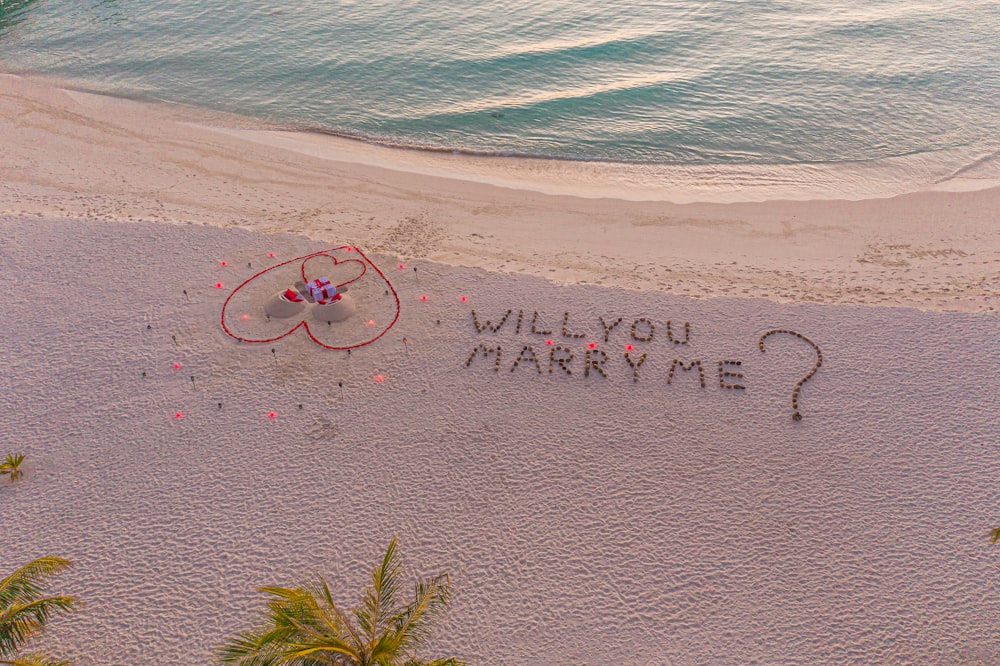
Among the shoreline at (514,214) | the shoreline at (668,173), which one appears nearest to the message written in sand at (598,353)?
the shoreline at (514,214)

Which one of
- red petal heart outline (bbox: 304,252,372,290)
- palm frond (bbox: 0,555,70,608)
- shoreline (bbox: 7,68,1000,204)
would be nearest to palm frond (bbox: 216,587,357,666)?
palm frond (bbox: 0,555,70,608)

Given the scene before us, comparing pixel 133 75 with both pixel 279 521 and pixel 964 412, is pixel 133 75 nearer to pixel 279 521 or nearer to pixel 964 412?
pixel 279 521

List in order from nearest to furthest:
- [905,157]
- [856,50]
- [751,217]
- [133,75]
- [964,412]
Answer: [964,412] < [751,217] < [905,157] < [133,75] < [856,50]

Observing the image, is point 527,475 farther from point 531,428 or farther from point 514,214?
point 514,214

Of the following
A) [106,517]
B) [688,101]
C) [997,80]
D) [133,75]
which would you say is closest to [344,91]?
[133,75]

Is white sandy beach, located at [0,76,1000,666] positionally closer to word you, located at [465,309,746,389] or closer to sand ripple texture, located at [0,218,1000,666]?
sand ripple texture, located at [0,218,1000,666]

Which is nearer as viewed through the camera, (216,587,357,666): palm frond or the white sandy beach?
(216,587,357,666): palm frond

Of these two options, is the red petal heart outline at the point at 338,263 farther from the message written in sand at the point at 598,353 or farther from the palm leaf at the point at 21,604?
the palm leaf at the point at 21,604
